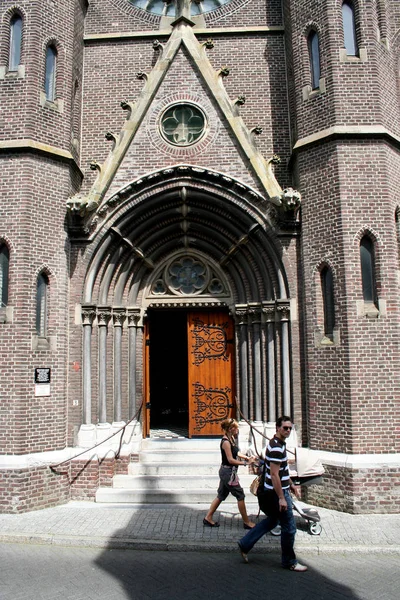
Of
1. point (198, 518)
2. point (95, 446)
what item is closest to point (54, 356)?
point (95, 446)

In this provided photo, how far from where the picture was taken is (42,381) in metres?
8.17

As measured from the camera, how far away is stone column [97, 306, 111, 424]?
8813 mm

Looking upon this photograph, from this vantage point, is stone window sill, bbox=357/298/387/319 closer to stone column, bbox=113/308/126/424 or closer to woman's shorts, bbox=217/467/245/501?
woman's shorts, bbox=217/467/245/501

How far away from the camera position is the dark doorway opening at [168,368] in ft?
44.9

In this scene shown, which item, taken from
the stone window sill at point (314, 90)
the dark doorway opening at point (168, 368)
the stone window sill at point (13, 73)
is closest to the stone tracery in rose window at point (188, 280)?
the dark doorway opening at point (168, 368)

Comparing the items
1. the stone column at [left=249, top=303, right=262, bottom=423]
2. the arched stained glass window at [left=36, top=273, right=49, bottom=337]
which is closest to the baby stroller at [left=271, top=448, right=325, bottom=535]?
the stone column at [left=249, top=303, right=262, bottom=423]

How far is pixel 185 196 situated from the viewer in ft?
29.8

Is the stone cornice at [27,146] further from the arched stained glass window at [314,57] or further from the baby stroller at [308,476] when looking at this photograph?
the baby stroller at [308,476]

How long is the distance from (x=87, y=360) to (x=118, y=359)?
0.64 metres

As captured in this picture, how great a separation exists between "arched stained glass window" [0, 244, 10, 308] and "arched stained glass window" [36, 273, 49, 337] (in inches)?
20.7

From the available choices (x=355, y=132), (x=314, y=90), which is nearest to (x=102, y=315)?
(x=355, y=132)

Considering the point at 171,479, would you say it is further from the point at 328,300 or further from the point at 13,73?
the point at 13,73

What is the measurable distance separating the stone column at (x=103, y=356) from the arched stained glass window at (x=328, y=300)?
3954mm

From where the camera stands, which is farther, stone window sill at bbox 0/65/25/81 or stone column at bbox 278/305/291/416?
stone window sill at bbox 0/65/25/81
